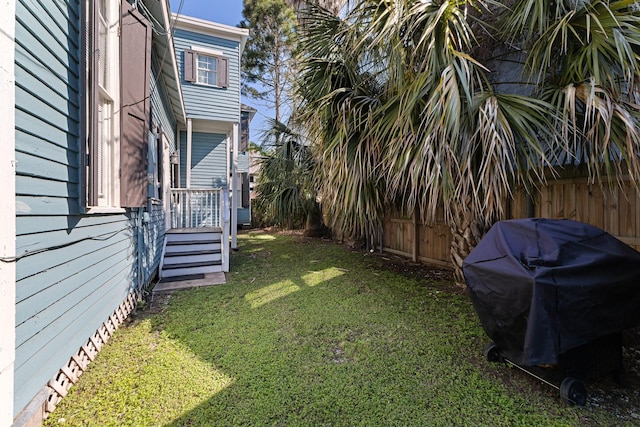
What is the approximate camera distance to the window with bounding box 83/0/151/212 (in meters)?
2.86

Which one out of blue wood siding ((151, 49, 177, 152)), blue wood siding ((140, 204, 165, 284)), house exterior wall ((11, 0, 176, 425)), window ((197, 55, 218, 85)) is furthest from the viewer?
window ((197, 55, 218, 85))

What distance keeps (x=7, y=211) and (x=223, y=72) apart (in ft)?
28.9

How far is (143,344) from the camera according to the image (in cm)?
280

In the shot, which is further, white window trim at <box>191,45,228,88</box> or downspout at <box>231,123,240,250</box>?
white window trim at <box>191,45,228,88</box>

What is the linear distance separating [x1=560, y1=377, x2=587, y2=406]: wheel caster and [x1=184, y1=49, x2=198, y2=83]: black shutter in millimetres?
9926

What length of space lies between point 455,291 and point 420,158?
2.36m

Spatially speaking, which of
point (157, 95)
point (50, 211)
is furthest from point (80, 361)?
point (157, 95)

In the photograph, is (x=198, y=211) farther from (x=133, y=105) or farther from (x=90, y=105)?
(x=90, y=105)

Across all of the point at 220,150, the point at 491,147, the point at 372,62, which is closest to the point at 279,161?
the point at 220,150

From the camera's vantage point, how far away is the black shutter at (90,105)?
7.17 ft

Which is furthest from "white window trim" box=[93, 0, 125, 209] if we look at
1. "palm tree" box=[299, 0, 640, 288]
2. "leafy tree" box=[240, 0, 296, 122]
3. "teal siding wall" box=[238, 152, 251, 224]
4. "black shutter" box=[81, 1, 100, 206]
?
"leafy tree" box=[240, 0, 296, 122]

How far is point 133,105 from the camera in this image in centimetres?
321

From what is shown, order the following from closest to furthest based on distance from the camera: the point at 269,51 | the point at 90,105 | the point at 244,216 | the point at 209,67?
the point at 90,105, the point at 209,67, the point at 244,216, the point at 269,51

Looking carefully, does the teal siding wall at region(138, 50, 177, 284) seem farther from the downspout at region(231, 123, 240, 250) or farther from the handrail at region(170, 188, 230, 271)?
the downspout at region(231, 123, 240, 250)
